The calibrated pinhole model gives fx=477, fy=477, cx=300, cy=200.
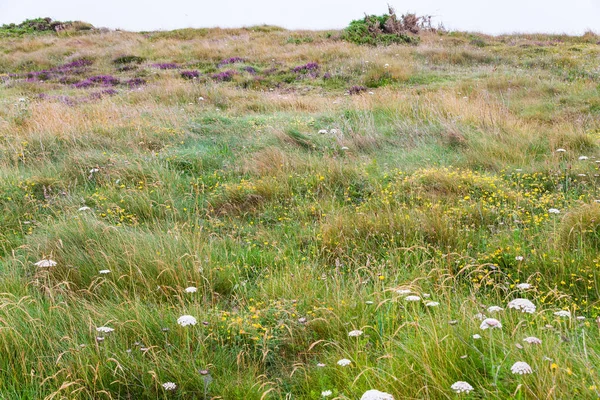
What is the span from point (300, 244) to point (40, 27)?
104 ft

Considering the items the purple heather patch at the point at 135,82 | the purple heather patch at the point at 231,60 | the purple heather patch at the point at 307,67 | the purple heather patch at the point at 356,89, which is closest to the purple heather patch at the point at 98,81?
the purple heather patch at the point at 135,82

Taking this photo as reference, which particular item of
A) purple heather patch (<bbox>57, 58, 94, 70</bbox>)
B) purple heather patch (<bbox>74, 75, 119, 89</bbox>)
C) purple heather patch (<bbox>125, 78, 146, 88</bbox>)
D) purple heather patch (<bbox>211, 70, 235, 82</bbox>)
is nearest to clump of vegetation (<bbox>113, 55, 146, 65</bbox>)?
purple heather patch (<bbox>57, 58, 94, 70</bbox>)

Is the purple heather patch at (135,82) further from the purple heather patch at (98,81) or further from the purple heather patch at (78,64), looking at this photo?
the purple heather patch at (78,64)

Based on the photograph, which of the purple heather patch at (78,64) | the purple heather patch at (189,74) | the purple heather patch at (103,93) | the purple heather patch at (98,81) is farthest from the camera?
the purple heather patch at (78,64)

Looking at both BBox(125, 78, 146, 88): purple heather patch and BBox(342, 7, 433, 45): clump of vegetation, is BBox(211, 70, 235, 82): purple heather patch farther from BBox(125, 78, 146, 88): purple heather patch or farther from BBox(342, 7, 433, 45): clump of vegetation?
BBox(342, 7, 433, 45): clump of vegetation

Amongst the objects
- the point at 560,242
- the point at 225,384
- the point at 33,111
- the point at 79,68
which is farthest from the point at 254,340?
the point at 79,68

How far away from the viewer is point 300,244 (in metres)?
4.32

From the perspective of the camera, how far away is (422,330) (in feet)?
8.16

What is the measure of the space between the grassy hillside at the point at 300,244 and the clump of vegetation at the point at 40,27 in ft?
64.5

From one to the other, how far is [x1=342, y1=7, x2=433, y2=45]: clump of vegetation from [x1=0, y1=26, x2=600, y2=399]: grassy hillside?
9.46m

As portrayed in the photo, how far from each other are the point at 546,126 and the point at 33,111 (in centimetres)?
940

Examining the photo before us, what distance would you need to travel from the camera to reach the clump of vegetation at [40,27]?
28156 mm

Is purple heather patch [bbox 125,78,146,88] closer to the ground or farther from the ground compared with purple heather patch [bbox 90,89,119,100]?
farther from the ground

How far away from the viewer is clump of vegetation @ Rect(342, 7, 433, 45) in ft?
68.3
